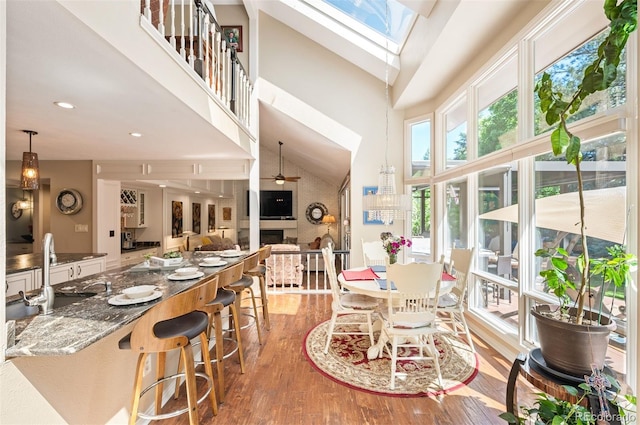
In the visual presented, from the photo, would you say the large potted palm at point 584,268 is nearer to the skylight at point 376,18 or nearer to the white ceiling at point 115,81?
the white ceiling at point 115,81

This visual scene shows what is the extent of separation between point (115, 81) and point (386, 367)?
124 inches

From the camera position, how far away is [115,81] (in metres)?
1.88

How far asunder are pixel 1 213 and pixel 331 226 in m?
9.08

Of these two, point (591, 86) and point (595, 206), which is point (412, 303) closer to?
point (595, 206)

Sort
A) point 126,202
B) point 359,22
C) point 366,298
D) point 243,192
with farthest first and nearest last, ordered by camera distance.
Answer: point 243,192 < point 126,202 < point 359,22 < point 366,298

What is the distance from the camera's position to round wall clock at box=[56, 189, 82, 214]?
4.74 m

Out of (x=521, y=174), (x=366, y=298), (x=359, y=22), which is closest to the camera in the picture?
(x=521, y=174)

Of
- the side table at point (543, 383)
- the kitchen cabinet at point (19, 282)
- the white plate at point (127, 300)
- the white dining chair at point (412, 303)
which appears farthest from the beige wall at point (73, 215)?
the side table at point (543, 383)

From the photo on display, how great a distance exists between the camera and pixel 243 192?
10.8 m

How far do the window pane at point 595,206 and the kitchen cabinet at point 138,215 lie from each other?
25.5 ft

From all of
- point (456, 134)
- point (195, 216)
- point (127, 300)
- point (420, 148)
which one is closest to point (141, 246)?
point (195, 216)

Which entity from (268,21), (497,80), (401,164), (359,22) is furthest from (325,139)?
(497,80)

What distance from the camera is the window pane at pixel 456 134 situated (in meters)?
3.99

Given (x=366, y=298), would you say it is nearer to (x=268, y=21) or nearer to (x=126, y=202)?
(x=268, y=21)
